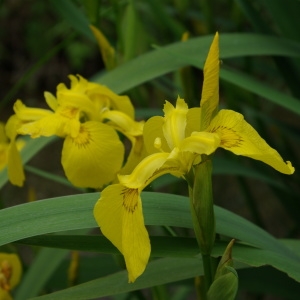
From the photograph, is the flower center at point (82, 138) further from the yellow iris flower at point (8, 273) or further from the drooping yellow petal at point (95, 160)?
the yellow iris flower at point (8, 273)

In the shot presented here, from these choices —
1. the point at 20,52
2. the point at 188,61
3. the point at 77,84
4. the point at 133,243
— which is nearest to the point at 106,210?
the point at 133,243

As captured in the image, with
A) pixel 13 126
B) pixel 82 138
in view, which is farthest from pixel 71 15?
pixel 82 138

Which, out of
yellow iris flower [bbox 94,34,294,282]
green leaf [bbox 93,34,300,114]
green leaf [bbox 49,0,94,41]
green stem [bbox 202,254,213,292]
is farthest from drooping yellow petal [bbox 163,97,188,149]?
green leaf [bbox 49,0,94,41]

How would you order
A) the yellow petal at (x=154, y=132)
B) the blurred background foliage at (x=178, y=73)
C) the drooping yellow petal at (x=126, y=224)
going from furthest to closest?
the blurred background foliage at (x=178, y=73), the yellow petal at (x=154, y=132), the drooping yellow petal at (x=126, y=224)

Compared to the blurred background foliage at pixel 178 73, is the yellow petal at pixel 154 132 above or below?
below

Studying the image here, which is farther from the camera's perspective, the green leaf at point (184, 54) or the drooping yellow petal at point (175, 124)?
the green leaf at point (184, 54)

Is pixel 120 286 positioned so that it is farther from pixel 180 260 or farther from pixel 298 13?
pixel 298 13

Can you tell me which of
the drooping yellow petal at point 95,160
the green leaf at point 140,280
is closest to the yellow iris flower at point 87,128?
the drooping yellow petal at point 95,160
